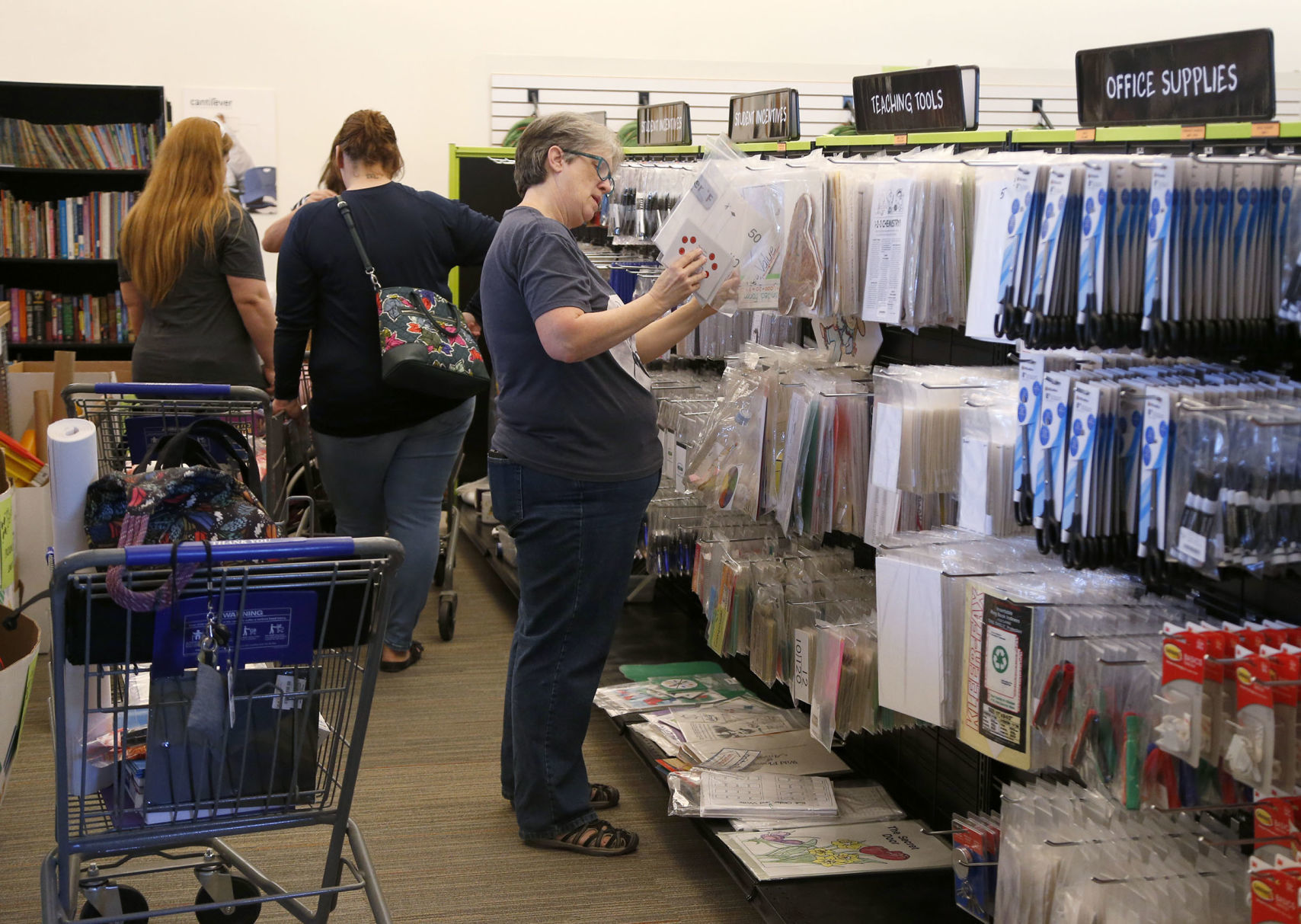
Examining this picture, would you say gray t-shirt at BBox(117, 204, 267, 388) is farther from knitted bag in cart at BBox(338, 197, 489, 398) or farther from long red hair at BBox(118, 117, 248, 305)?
knitted bag in cart at BBox(338, 197, 489, 398)

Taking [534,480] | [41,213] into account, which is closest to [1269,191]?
[534,480]

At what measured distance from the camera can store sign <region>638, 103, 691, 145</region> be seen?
448 cm

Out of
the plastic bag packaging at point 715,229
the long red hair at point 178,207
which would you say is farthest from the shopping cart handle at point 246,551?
the long red hair at point 178,207

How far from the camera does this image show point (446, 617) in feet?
15.5

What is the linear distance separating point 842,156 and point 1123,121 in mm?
954

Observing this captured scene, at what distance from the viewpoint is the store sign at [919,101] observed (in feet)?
9.32

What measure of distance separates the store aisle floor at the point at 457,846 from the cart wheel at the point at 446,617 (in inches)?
23.3

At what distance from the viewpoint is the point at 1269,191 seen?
165 cm

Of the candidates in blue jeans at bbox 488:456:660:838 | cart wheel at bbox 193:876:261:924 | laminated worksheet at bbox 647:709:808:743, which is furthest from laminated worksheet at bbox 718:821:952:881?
cart wheel at bbox 193:876:261:924

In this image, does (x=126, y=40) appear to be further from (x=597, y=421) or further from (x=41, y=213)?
(x=597, y=421)

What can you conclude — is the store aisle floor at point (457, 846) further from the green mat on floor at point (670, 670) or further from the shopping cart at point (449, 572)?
the shopping cart at point (449, 572)

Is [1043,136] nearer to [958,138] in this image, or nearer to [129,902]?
[958,138]

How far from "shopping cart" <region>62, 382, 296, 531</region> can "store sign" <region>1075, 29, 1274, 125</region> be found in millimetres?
2012

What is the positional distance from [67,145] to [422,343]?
151 inches
